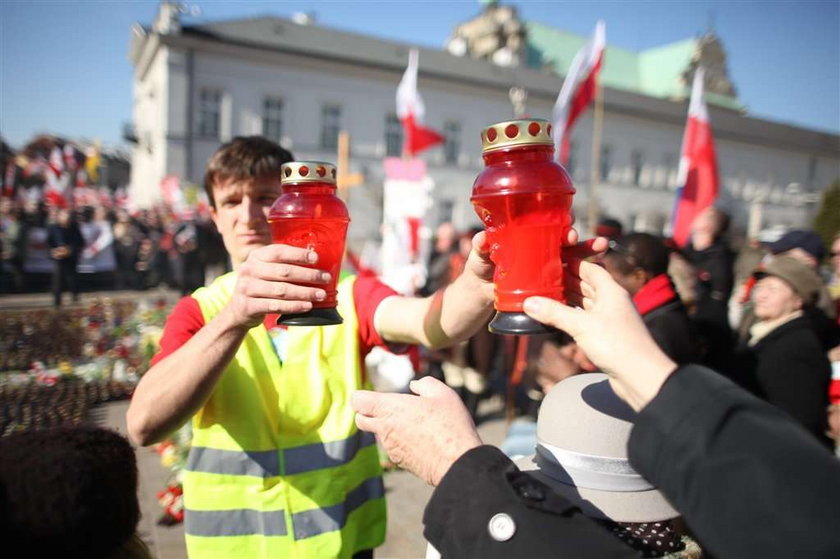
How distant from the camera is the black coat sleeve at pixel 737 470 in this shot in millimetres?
767

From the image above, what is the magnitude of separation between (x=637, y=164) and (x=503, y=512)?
44.0 m

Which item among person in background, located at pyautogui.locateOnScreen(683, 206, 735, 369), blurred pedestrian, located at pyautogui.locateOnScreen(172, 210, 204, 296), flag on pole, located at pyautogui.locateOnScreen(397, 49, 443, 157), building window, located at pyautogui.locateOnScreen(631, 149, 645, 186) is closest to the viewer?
person in background, located at pyautogui.locateOnScreen(683, 206, 735, 369)

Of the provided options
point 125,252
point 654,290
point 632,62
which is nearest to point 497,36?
point 632,62

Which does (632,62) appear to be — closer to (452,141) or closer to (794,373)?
(452,141)

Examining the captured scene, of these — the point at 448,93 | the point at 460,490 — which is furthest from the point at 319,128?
the point at 460,490

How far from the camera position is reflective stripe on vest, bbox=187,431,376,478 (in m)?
1.68

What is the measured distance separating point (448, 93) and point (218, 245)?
24953mm

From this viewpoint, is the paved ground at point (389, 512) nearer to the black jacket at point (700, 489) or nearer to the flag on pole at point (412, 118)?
the black jacket at point (700, 489)

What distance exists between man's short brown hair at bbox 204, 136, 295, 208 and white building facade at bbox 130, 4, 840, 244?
27806mm

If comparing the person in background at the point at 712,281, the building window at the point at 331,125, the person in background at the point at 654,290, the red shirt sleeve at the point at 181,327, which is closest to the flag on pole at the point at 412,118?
the person in background at the point at 712,281

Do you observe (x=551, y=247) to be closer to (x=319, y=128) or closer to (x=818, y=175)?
(x=319, y=128)

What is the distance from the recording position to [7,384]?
4.83 m

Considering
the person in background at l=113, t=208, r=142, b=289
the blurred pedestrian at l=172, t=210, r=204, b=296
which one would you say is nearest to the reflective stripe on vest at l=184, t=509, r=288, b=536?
the blurred pedestrian at l=172, t=210, r=204, b=296

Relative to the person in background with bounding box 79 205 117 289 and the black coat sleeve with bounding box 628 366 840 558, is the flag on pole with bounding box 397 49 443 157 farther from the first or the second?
the person in background with bounding box 79 205 117 289
